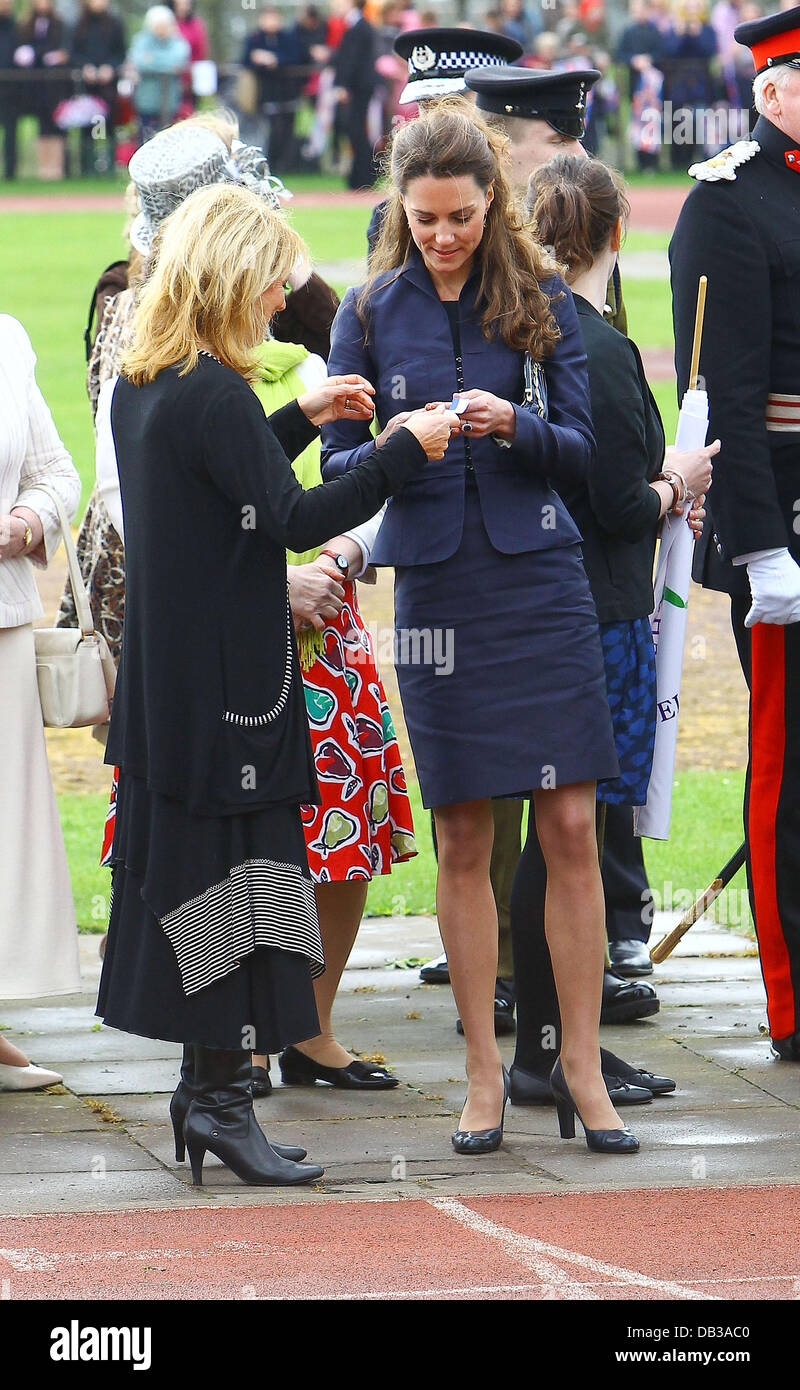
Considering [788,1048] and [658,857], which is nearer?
[788,1048]

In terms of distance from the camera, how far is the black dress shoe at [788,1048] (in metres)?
5.24

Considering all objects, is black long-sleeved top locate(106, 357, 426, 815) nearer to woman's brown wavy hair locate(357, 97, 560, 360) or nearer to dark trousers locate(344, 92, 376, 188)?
woman's brown wavy hair locate(357, 97, 560, 360)

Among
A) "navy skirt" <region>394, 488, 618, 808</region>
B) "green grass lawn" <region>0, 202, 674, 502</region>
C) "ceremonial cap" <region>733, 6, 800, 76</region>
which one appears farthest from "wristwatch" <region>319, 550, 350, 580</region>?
"green grass lawn" <region>0, 202, 674, 502</region>

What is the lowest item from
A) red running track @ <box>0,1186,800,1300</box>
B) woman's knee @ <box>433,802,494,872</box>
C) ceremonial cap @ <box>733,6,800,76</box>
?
red running track @ <box>0,1186,800,1300</box>

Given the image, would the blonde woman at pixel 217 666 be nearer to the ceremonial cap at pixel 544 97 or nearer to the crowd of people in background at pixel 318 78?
the ceremonial cap at pixel 544 97

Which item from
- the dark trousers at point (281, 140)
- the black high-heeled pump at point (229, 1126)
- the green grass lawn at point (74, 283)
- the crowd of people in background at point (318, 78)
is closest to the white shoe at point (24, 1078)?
the black high-heeled pump at point (229, 1126)

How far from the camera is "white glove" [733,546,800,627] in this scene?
16.5ft

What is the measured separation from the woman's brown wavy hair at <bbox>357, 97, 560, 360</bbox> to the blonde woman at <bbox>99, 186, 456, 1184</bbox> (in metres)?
0.34

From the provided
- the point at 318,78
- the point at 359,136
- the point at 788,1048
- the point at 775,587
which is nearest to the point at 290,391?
the point at 775,587

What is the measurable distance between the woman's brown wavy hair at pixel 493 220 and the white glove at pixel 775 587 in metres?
0.88

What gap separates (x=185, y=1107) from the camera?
432 centimetres

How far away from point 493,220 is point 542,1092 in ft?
6.31

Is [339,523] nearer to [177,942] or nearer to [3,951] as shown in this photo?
[177,942]

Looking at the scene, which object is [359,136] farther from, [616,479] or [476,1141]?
[476,1141]
